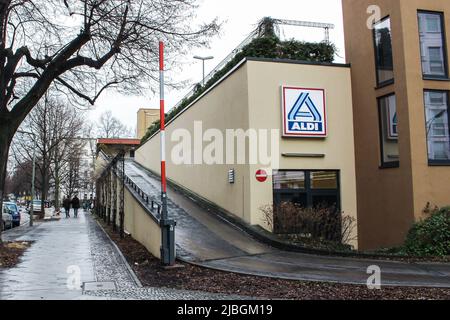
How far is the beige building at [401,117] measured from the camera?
14.0 metres

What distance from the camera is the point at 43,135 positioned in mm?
34375

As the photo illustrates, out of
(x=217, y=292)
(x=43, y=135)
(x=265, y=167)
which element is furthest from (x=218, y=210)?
(x=43, y=135)

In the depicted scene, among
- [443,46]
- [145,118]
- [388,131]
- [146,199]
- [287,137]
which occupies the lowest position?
[146,199]

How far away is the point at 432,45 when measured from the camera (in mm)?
14648

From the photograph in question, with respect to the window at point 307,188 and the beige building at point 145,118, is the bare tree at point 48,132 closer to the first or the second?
the beige building at point 145,118

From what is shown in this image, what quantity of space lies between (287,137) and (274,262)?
5708mm

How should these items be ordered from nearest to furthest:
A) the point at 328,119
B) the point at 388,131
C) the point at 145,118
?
the point at 388,131, the point at 328,119, the point at 145,118

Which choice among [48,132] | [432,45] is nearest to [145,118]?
[48,132]

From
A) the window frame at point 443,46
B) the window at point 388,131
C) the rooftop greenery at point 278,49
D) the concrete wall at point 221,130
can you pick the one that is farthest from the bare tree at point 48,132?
the window frame at point 443,46

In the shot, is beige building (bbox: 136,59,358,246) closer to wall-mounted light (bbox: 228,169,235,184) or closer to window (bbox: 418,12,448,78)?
wall-mounted light (bbox: 228,169,235,184)

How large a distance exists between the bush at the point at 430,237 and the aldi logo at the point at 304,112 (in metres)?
4.59

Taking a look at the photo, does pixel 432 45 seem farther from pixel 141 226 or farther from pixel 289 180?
pixel 141 226

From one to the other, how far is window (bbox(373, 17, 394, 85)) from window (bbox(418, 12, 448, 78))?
0.95 meters
